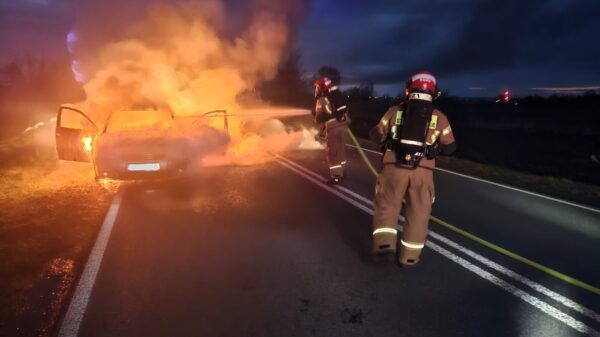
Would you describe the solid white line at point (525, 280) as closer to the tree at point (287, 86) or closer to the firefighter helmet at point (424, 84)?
the firefighter helmet at point (424, 84)

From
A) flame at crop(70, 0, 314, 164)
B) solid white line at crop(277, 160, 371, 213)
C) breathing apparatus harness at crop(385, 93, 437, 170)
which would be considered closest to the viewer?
breathing apparatus harness at crop(385, 93, 437, 170)

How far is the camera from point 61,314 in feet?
11.5

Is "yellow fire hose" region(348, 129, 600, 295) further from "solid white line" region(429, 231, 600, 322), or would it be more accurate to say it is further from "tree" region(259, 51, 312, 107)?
"tree" region(259, 51, 312, 107)

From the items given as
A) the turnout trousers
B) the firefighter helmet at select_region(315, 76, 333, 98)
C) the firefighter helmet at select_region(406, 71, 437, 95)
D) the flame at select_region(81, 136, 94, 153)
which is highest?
the firefighter helmet at select_region(315, 76, 333, 98)

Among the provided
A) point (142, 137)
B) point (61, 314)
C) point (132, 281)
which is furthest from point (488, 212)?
point (142, 137)

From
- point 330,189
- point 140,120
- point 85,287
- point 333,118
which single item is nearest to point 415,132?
point 85,287

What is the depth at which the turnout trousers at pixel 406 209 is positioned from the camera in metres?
4.37

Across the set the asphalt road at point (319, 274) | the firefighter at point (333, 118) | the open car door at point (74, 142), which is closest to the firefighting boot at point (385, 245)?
the asphalt road at point (319, 274)

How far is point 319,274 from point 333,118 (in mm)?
4615

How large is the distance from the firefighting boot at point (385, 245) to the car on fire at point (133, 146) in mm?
5102

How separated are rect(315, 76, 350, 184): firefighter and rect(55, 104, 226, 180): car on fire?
2967 millimetres

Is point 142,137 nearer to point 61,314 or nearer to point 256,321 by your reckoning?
point 61,314

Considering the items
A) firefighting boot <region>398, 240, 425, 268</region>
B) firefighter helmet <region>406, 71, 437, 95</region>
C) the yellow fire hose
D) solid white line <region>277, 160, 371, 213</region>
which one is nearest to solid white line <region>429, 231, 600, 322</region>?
the yellow fire hose

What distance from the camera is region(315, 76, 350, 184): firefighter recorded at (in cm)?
825
